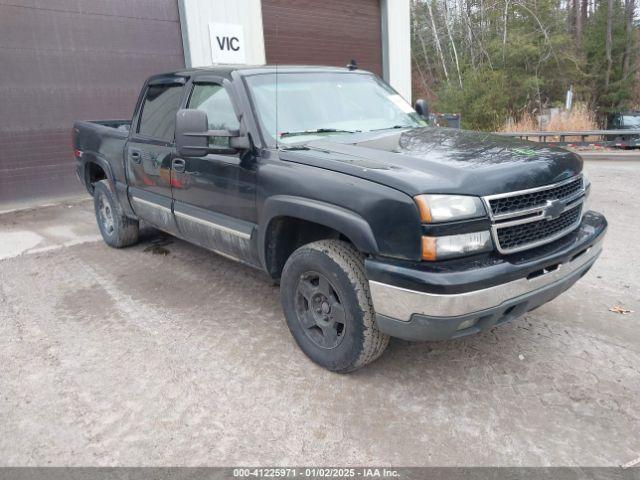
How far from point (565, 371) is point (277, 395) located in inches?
69.7

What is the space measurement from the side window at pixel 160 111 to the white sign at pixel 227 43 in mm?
6379

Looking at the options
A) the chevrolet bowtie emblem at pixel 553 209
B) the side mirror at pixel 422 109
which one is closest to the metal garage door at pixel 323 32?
the side mirror at pixel 422 109

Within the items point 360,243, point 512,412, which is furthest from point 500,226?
point 512,412

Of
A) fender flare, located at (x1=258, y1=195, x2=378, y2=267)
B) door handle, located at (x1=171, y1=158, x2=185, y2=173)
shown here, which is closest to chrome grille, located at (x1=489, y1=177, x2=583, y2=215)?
fender flare, located at (x1=258, y1=195, x2=378, y2=267)

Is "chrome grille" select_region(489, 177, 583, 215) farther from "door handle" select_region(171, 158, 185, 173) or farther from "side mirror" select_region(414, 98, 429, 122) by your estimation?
"door handle" select_region(171, 158, 185, 173)

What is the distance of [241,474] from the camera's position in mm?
2447

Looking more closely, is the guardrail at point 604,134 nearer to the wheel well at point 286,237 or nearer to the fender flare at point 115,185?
the fender flare at point 115,185

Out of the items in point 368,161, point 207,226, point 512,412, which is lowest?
point 512,412

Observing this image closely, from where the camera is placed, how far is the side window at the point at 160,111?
14.9 ft

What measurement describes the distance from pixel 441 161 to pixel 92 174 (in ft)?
16.4

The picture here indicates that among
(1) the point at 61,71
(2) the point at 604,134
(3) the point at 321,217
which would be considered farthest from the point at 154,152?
(2) the point at 604,134

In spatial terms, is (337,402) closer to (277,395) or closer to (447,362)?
(277,395)

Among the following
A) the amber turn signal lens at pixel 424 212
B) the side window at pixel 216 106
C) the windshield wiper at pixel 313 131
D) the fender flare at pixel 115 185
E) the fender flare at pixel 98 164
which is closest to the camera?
the amber turn signal lens at pixel 424 212

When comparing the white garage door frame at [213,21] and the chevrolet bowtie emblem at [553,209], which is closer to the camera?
the chevrolet bowtie emblem at [553,209]
